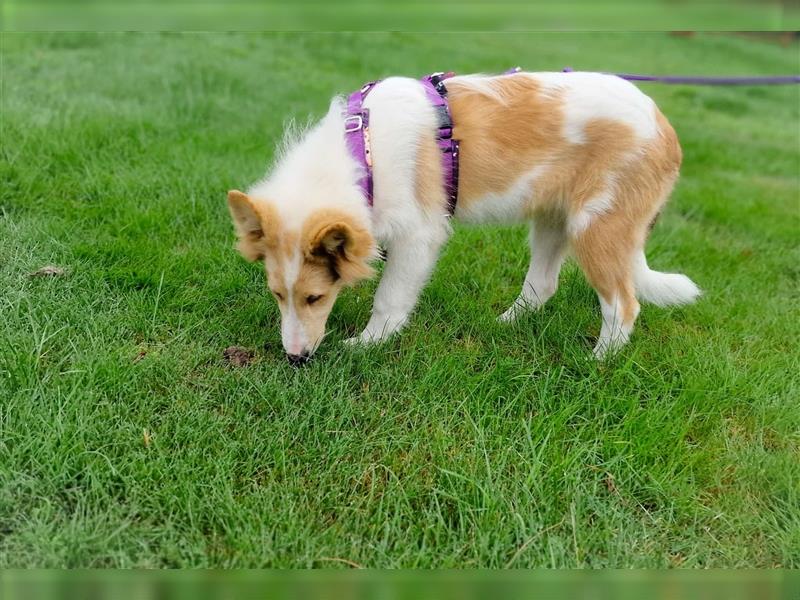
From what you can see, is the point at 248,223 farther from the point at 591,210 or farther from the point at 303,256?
the point at 591,210

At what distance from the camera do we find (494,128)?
3135mm

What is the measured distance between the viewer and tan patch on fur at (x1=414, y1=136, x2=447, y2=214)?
307cm

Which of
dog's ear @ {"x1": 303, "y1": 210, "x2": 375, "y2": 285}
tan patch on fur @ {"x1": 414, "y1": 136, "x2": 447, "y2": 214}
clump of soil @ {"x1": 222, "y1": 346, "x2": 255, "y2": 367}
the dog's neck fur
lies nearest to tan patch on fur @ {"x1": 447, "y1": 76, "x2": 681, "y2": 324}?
tan patch on fur @ {"x1": 414, "y1": 136, "x2": 447, "y2": 214}

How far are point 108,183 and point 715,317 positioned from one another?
4.08 m

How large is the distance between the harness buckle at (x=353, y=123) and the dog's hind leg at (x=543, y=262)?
122cm

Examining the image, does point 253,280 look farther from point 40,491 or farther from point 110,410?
point 40,491

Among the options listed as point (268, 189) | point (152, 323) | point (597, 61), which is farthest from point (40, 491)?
point (597, 61)

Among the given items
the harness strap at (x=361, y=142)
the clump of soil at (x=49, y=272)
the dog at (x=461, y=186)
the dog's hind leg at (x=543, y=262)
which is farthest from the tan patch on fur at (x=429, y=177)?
the clump of soil at (x=49, y=272)

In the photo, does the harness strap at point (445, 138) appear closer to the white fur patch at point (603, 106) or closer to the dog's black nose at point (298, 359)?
the white fur patch at point (603, 106)

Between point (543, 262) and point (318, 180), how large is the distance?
1.46 metres

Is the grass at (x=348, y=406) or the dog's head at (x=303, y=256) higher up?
the dog's head at (x=303, y=256)

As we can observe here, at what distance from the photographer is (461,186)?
3.21 meters

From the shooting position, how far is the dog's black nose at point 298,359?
2.93 m

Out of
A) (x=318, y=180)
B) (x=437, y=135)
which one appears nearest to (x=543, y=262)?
(x=437, y=135)
